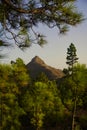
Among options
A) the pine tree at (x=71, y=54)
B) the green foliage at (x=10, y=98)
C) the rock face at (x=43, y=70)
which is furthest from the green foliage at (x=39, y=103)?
the rock face at (x=43, y=70)

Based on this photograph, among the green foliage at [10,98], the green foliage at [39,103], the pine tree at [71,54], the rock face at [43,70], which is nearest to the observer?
the green foliage at [10,98]

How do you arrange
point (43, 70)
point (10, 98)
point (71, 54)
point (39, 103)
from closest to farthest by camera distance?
1. point (10, 98)
2. point (39, 103)
3. point (71, 54)
4. point (43, 70)

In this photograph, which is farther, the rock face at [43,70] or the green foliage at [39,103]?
the rock face at [43,70]

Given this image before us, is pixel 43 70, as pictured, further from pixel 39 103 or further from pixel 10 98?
pixel 10 98

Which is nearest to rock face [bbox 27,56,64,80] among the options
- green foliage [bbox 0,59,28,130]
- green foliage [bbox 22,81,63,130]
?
green foliage [bbox 22,81,63,130]

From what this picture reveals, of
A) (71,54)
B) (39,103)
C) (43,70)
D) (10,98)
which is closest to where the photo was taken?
(10,98)

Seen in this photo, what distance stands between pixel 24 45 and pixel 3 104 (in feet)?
93.2

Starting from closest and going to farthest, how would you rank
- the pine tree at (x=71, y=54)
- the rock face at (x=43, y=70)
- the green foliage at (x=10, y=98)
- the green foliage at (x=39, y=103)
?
the green foliage at (x=10, y=98) → the green foliage at (x=39, y=103) → the pine tree at (x=71, y=54) → the rock face at (x=43, y=70)

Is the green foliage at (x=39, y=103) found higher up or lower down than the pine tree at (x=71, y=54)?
lower down

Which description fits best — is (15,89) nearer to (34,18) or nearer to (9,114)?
(9,114)

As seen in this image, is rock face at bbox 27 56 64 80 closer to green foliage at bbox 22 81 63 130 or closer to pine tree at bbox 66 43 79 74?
pine tree at bbox 66 43 79 74

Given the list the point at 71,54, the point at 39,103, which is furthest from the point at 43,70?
the point at 39,103

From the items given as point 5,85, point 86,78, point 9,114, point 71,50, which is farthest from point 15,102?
point 71,50

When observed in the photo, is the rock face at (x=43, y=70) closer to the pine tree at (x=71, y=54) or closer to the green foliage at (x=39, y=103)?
the pine tree at (x=71, y=54)
